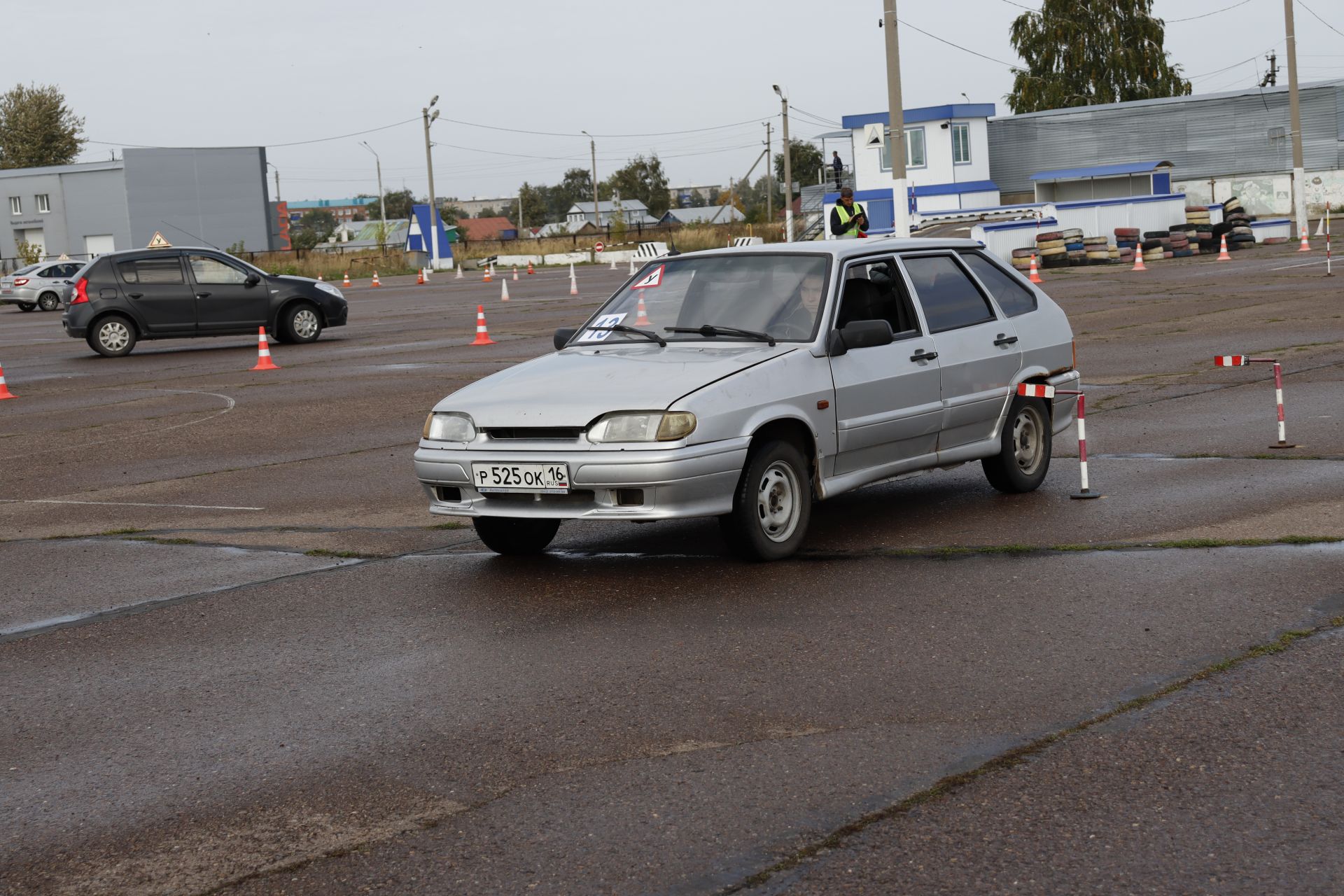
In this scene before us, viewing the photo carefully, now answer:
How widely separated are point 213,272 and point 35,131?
99.9 metres

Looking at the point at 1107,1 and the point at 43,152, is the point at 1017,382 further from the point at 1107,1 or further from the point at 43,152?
the point at 43,152

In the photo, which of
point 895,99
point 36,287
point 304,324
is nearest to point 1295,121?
point 895,99

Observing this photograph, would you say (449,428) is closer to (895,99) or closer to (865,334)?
(865,334)

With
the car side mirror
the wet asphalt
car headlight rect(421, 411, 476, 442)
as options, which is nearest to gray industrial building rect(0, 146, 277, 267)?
the wet asphalt

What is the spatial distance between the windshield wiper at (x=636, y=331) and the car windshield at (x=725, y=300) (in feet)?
0.06

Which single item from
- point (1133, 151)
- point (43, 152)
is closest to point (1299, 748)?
point (1133, 151)

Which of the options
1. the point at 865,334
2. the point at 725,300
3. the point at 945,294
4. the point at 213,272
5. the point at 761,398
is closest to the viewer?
the point at 761,398

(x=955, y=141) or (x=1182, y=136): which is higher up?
(x=955, y=141)

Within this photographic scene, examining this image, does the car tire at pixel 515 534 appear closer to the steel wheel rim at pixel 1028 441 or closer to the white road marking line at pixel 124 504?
the white road marking line at pixel 124 504

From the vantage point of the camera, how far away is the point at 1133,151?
6981cm

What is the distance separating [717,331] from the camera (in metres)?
7.88

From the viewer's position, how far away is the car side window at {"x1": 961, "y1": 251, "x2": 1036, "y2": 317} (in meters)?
9.06

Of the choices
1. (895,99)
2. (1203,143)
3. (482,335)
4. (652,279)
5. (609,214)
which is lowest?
(482,335)

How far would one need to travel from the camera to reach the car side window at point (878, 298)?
8125mm
